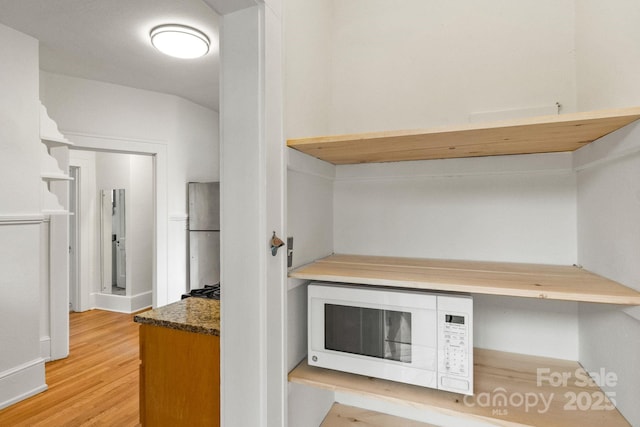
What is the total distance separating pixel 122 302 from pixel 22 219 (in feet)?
7.59

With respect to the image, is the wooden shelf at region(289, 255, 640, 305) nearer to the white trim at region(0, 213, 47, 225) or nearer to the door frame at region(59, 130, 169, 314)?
the white trim at region(0, 213, 47, 225)

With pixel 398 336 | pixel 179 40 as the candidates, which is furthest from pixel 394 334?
pixel 179 40

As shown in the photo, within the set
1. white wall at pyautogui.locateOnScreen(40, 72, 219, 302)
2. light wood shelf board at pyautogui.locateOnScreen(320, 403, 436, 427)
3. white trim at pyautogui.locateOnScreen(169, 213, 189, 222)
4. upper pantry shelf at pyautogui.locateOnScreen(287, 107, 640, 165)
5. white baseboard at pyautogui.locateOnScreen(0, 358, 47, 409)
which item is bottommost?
white baseboard at pyautogui.locateOnScreen(0, 358, 47, 409)

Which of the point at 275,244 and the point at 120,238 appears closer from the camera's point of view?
the point at 275,244

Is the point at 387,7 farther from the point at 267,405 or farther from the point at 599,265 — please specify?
the point at 267,405

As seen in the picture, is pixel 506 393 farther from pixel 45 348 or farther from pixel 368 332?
pixel 45 348

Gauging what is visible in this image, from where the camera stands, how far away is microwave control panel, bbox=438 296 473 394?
35.7 inches

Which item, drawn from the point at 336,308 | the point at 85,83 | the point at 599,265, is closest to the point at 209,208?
the point at 85,83

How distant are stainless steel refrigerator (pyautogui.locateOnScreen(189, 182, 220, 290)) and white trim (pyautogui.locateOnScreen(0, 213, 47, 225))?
145 cm

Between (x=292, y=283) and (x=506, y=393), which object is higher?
(x=292, y=283)

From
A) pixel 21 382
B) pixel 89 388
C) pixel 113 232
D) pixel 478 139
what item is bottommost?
pixel 89 388

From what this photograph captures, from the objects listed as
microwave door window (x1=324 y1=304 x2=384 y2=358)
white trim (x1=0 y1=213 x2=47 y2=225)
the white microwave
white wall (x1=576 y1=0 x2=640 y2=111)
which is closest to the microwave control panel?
the white microwave

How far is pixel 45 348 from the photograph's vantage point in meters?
2.74

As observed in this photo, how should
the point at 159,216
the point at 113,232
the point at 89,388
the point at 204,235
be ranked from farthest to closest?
the point at 113,232 → the point at 204,235 → the point at 159,216 → the point at 89,388
